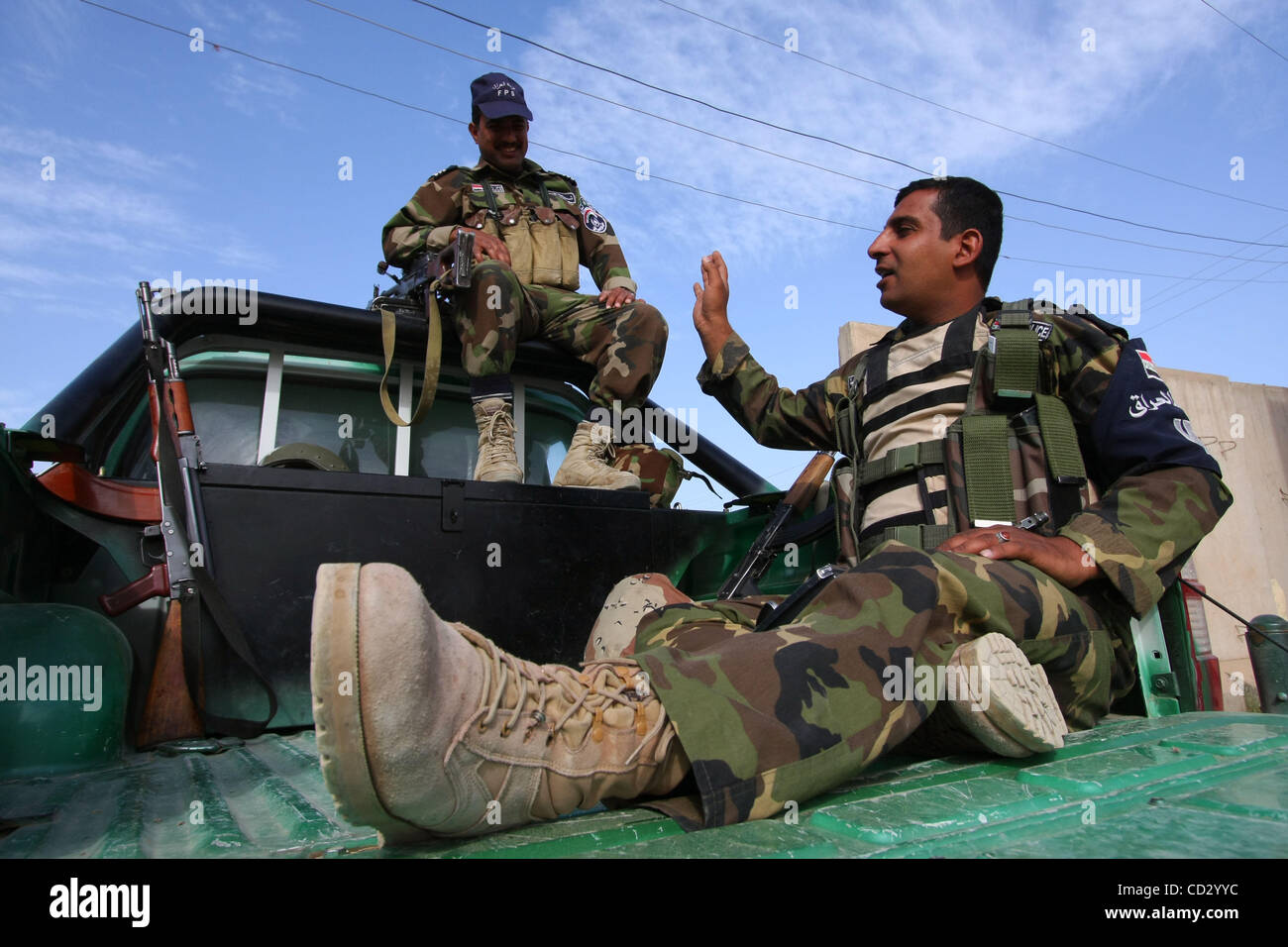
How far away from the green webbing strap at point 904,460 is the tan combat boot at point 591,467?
765 mm

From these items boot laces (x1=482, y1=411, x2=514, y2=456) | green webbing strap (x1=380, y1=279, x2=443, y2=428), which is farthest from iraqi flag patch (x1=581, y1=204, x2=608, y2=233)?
boot laces (x1=482, y1=411, x2=514, y2=456)

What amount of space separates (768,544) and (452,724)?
1.80m

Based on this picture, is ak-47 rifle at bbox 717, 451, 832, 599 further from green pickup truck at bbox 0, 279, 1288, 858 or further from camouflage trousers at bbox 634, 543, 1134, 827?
camouflage trousers at bbox 634, 543, 1134, 827

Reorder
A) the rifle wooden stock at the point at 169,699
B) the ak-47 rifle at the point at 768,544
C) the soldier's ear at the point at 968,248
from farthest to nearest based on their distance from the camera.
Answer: the ak-47 rifle at the point at 768,544, the soldier's ear at the point at 968,248, the rifle wooden stock at the point at 169,699

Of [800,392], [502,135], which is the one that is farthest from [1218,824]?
[502,135]

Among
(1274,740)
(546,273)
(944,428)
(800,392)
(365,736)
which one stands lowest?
(1274,740)

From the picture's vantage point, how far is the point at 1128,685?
5.39 ft

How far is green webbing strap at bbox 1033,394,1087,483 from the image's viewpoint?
164 cm

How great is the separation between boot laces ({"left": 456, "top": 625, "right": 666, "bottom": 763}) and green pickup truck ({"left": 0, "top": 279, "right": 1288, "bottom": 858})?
129 mm

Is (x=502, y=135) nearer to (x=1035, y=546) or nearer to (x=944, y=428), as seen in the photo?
(x=944, y=428)

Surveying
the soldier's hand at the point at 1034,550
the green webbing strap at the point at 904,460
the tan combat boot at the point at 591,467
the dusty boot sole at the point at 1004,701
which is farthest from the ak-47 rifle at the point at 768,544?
the dusty boot sole at the point at 1004,701

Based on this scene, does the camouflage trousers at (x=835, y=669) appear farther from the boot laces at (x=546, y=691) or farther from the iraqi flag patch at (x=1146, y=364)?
the iraqi flag patch at (x=1146, y=364)

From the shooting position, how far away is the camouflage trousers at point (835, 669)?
0.97 meters
